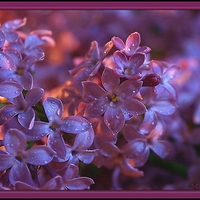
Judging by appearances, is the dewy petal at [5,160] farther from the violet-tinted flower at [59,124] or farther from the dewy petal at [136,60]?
the dewy petal at [136,60]

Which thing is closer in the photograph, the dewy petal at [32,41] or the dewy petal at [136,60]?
the dewy petal at [136,60]

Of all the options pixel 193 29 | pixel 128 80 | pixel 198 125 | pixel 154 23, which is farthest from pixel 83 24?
pixel 128 80

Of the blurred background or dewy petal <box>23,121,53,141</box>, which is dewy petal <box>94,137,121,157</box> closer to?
dewy petal <box>23,121,53,141</box>

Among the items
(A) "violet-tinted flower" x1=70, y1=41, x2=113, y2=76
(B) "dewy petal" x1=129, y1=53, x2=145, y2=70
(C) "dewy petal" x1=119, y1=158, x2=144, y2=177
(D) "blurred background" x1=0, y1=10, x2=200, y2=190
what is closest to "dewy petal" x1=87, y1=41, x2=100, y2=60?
(A) "violet-tinted flower" x1=70, y1=41, x2=113, y2=76

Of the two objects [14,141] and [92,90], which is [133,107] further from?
[14,141]

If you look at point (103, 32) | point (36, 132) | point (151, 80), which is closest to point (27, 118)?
point (36, 132)

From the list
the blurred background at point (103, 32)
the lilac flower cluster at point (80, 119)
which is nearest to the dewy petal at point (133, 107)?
the lilac flower cluster at point (80, 119)
